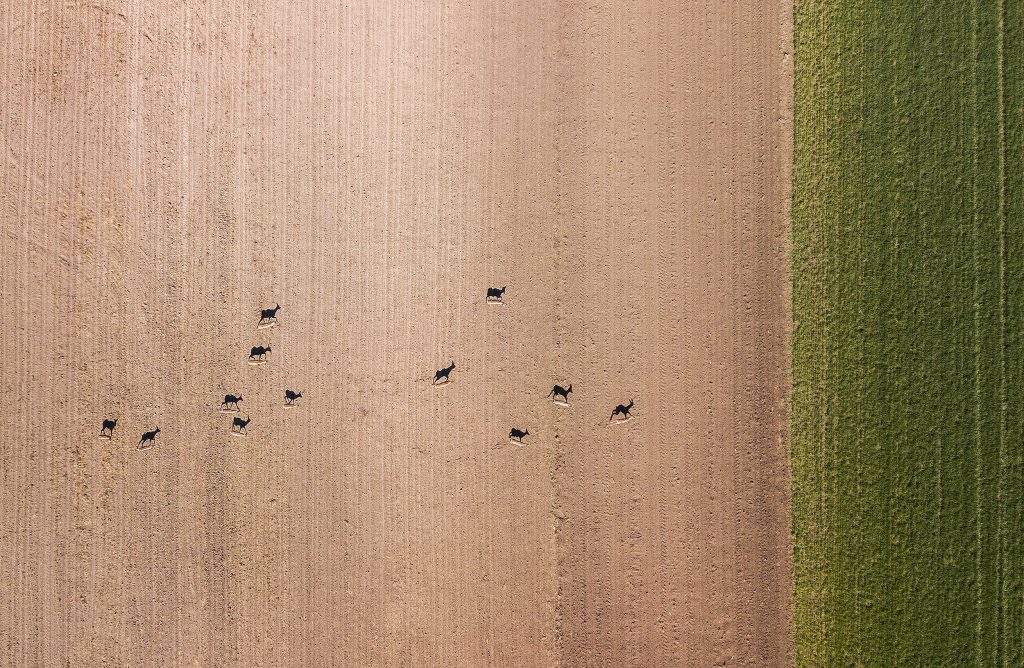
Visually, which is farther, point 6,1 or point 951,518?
point 6,1

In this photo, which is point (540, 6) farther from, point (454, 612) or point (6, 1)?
point (454, 612)

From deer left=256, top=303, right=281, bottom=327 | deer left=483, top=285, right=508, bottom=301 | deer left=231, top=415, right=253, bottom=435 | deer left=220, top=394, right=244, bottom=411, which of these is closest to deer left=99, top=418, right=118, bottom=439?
deer left=220, top=394, right=244, bottom=411

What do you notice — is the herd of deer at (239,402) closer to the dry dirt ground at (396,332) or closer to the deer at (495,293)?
the dry dirt ground at (396,332)

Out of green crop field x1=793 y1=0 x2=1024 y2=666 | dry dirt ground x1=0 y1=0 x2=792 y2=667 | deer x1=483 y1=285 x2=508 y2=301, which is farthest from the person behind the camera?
deer x1=483 y1=285 x2=508 y2=301

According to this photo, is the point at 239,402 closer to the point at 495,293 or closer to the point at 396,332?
the point at 396,332

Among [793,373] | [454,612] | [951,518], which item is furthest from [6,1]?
[951,518]

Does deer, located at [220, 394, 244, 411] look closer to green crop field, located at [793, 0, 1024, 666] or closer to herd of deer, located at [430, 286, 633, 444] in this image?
herd of deer, located at [430, 286, 633, 444]

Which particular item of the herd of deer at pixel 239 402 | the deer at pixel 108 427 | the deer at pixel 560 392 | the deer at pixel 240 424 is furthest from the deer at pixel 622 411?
the deer at pixel 108 427
